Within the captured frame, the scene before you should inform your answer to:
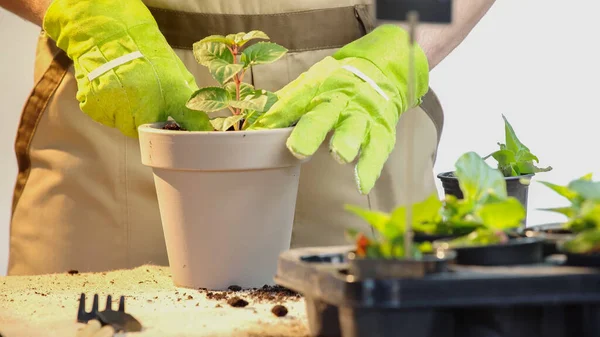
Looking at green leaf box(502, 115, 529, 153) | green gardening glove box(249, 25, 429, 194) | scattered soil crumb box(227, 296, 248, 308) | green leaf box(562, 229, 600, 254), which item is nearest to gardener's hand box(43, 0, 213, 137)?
green gardening glove box(249, 25, 429, 194)

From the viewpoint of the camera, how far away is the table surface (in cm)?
64

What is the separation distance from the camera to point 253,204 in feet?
2.67

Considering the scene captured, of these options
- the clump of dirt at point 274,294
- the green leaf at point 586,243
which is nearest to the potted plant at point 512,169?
the clump of dirt at point 274,294

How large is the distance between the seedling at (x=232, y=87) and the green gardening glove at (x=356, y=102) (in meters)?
0.02

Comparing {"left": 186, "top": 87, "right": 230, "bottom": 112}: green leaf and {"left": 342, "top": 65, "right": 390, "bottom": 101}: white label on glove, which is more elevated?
{"left": 342, "top": 65, "right": 390, "bottom": 101}: white label on glove

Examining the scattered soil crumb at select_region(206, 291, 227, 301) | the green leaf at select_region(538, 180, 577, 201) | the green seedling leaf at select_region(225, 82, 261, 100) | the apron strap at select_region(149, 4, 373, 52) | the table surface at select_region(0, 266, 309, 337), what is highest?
the apron strap at select_region(149, 4, 373, 52)

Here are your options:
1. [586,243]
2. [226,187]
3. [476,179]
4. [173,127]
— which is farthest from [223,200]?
[586,243]

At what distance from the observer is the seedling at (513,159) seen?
890mm

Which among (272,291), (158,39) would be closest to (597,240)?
(272,291)

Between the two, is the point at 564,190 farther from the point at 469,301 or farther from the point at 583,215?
the point at 469,301

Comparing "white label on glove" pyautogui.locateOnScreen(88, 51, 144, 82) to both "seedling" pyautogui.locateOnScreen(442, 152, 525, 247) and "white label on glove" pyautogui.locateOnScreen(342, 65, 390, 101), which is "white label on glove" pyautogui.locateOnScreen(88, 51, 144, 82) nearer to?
"white label on glove" pyautogui.locateOnScreen(342, 65, 390, 101)

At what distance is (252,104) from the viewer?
82cm

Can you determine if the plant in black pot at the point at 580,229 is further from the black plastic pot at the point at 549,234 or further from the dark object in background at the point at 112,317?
the dark object in background at the point at 112,317

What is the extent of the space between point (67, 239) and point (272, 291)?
421mm
